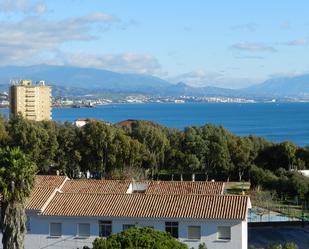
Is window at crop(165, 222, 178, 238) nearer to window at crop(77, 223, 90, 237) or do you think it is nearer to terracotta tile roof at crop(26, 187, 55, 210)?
window at crop(77, 223, 90, 237)

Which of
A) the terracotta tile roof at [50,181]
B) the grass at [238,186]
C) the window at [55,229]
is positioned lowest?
the window at [55,229]

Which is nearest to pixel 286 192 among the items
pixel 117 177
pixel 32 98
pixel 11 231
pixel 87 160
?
pixel 117 177

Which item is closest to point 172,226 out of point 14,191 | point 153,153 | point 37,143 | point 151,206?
point 151,206

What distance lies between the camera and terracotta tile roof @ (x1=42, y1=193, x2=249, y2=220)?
3138 cm

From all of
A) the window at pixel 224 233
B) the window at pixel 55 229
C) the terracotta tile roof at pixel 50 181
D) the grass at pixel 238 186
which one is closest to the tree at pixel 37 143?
the grass at pixel 238 186

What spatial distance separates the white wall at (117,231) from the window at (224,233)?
16 centimetres

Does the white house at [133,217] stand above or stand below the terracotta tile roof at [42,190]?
below

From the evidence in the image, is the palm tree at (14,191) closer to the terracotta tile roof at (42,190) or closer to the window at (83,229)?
the terracotta tile roof at (42,190)

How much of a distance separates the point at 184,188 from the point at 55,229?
990 centimetres

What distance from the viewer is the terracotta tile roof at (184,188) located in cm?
3944

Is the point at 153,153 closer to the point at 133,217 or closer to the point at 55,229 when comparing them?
the point at 55,229

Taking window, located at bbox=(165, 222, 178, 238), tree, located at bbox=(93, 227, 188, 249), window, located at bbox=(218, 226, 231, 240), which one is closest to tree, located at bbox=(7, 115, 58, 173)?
window, located at bbox=(165, 222, 178, 238)

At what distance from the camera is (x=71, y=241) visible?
106 ft

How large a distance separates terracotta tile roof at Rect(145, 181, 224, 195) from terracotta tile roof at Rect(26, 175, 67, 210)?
5293 mm
